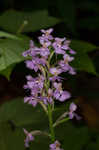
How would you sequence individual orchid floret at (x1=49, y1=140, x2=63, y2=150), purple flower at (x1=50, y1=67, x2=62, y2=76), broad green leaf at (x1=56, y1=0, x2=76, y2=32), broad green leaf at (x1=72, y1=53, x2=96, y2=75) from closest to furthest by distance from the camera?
purple flower at (x1=50, y1=67, x2=62, y2=76)
individual orchid floret at (x1=49, y1=140, x2=63, y2=150)
broad green leaf at (x1=72, y1=53, x2=96, y2=75)
broad green leaf at (x1=56, y1=0, x2=76, y2=32)

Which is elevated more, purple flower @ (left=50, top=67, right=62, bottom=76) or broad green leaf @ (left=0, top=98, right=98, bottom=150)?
purple flower @ (left=50, top=67, right=62, bottom=76)

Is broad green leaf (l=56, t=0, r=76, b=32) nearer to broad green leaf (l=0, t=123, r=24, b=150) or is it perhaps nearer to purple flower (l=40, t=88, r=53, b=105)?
broad green leaf (l=0, t=123, r=24, b=150)

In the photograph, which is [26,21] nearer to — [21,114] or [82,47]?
[82,47]

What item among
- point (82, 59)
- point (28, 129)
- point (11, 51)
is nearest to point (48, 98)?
point (11, 51)

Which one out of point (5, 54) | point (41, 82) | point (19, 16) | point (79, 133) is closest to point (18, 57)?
point (5, 54)

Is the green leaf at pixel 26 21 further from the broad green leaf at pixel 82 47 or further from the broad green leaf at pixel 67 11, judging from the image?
the broad green leaf at pixel 67 11

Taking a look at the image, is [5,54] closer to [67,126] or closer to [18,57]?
[18,57]

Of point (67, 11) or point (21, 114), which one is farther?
point (67, 11)

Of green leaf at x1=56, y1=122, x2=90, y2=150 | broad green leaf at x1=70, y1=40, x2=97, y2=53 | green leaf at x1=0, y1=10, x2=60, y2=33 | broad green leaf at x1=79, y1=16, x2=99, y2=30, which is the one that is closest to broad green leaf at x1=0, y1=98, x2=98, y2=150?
green leaf at x1=56, y1=122, x2=90, y2=150

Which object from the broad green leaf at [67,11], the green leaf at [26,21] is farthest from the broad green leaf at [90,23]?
the green leaf at [26,21]
